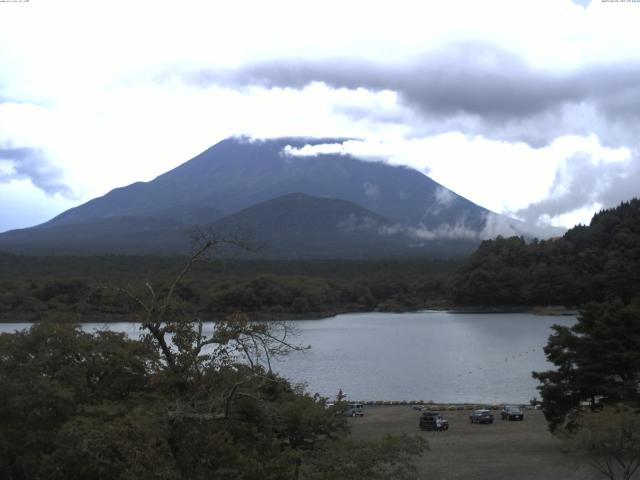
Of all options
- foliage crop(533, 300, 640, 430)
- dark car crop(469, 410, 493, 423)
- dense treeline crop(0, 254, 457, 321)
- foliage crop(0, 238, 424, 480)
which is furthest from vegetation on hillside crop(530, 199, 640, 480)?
dense treeline crop(0, 254, 457, 321)

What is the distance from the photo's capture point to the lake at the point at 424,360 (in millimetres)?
30938

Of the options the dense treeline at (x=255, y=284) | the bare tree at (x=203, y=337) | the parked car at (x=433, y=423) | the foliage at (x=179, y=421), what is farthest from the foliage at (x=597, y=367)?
the dense treeline at (x=255, y=284)

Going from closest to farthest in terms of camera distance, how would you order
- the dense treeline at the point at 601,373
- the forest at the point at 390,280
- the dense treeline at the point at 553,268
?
the dense treeline at the point at 601,373 → the forest at the point at 390,280 → the dense treeline at the point at 553,268

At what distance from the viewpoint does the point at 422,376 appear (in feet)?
116

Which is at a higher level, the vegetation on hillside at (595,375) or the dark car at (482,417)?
the vegetation on hillside at (595,375)

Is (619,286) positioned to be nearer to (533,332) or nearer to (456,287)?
(533,332)

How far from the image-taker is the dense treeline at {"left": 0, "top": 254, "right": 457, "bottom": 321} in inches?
2621

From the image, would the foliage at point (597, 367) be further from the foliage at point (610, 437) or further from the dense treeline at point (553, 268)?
the dense treeline at point (553, 268)

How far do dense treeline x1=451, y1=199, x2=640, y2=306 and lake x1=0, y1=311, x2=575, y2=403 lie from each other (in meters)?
14.9

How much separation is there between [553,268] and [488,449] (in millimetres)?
66925

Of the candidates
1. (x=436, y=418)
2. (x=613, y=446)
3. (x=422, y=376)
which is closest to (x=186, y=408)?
(x=613, y=446)

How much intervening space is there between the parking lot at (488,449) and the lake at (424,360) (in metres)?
3.89

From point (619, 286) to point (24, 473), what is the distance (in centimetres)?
1873

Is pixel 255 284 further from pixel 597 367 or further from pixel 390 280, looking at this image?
pixel 597 367
